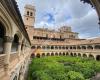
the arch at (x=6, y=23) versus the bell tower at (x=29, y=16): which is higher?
the bell tower at (x=29, y=16)

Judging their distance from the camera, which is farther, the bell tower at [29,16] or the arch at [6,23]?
the bell tower at [29,16]

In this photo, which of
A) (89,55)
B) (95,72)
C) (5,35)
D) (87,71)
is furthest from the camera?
(89,55)

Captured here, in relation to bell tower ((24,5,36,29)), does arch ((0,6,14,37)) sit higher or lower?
lower

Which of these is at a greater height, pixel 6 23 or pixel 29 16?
pixel 29 16

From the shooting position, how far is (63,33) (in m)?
86.1

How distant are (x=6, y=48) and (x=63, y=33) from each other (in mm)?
79353

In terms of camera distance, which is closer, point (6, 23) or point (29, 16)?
point (6, 23)

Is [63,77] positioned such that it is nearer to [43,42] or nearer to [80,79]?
[80,79]

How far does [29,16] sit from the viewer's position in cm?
6975

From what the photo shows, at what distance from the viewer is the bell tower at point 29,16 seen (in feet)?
224

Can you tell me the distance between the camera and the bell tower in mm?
68312

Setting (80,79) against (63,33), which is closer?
(80,79)

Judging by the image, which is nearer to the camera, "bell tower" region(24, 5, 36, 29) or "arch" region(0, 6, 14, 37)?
"arch" region(0, 6, 14, 37)

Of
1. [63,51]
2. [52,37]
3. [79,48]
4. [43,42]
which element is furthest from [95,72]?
[52,37]
